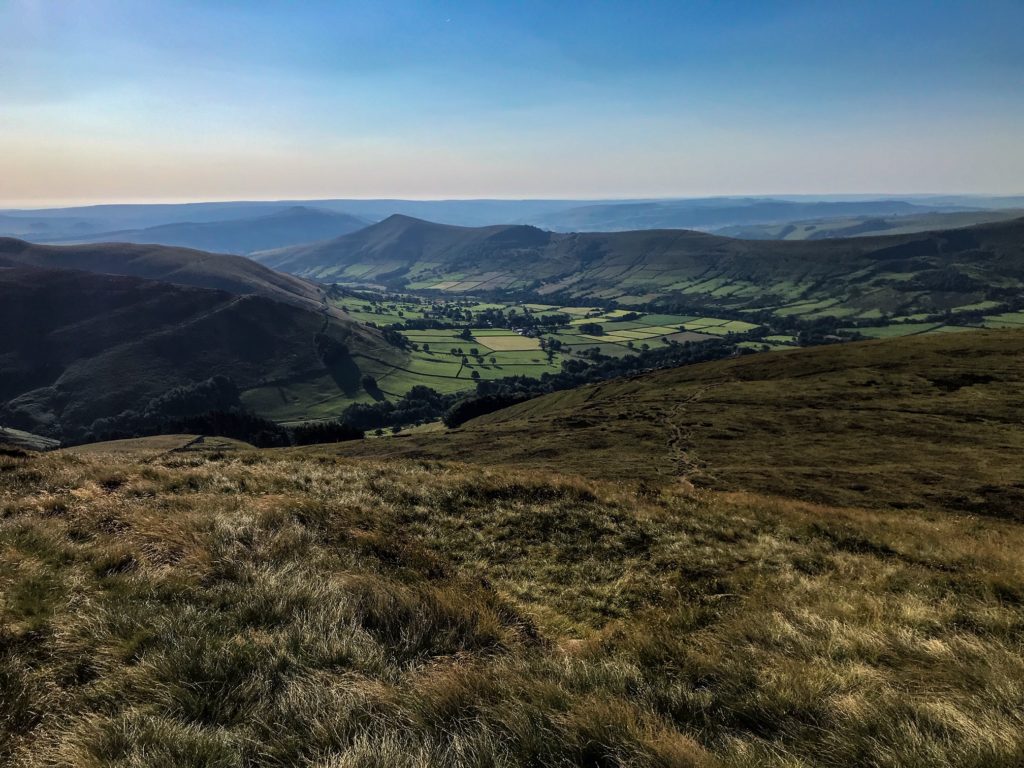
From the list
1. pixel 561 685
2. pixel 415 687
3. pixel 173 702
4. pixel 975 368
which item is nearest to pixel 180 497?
pixel 173 702

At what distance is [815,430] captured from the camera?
171 feet

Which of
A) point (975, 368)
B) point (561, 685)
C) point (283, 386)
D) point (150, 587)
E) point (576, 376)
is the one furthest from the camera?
point (283, 386)

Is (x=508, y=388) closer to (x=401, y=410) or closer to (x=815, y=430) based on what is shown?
(x=401, y=410)

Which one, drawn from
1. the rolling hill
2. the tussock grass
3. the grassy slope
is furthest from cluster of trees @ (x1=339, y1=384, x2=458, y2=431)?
the tussock grass

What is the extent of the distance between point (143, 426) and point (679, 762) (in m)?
185

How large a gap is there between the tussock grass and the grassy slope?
77.8ft

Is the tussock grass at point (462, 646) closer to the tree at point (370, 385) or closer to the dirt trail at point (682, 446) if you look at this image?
the dirt trail at point (682, 446)

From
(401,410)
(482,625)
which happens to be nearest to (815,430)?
(482,625)

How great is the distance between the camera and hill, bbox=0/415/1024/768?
4535 mm

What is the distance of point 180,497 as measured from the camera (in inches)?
577

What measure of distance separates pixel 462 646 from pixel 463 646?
18 millimetres

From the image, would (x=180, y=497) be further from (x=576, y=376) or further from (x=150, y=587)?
(x=576, y=376)

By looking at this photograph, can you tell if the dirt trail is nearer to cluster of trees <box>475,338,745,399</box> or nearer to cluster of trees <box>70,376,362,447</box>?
cluster of trees <box>70,376,362,447</box>

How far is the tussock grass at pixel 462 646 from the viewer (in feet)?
14.9
